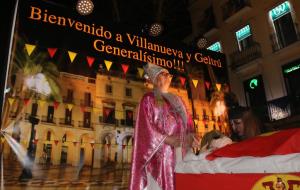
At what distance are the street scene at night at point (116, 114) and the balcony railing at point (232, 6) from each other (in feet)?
24.1

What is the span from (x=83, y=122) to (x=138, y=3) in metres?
6.63

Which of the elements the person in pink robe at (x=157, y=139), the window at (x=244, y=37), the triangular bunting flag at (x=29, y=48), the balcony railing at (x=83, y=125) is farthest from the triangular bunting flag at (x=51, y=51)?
the window at (x=244, y=37)

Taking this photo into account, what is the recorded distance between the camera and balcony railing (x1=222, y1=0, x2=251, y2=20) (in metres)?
11.7

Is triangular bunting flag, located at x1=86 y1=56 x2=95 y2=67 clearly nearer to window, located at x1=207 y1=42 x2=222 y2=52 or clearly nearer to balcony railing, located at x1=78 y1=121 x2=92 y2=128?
balcony railing, located at x1=78 y1=121 x2=92 y2=128

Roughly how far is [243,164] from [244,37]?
36.5 feet

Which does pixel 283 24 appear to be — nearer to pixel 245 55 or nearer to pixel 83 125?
pixel 245 55

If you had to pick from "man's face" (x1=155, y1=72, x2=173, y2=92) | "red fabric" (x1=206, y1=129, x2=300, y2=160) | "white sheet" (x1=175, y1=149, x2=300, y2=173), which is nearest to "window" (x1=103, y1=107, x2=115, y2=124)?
"man's face" (x1=155, y1=72, x2=173, y2=92)

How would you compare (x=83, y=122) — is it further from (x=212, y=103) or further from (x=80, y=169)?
(x=212, y=103)

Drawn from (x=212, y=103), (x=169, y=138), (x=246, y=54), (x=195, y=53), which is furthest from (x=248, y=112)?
(x=246, y=54)

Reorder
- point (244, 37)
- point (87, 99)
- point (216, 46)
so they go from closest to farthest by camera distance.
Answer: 1. point (87, 99)
2. point (244, 37)
3. point (216, 46)

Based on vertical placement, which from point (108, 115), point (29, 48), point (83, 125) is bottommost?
point (83, 125)

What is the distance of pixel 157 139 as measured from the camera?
217 centimetres

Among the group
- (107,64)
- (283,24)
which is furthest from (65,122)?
(283,24)

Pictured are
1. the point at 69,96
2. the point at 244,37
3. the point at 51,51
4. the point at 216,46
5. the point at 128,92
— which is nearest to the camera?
the point at 51,51
